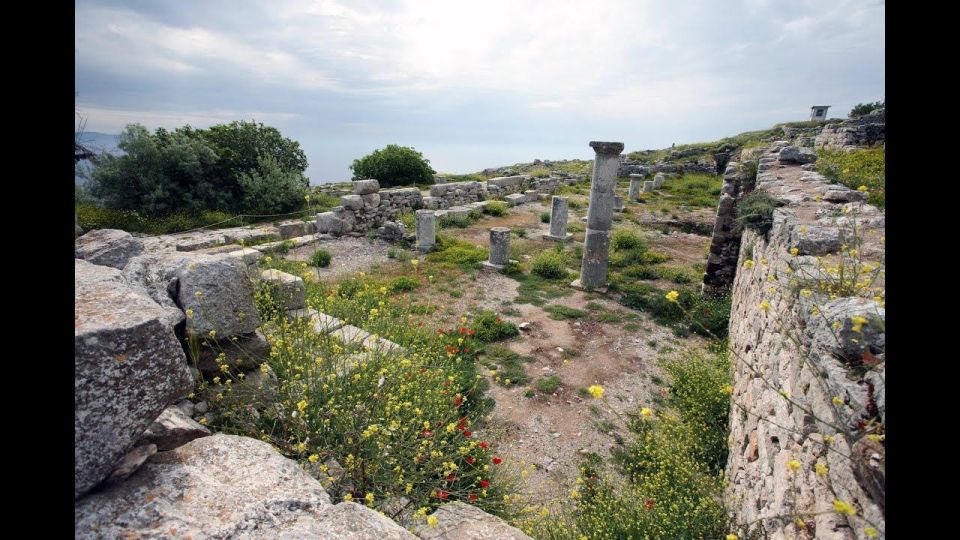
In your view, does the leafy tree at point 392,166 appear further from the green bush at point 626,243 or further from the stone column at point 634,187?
the green bush at point 626,243

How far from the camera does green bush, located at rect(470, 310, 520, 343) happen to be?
6.95m

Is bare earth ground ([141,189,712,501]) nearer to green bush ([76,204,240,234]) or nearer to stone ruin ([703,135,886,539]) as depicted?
stone ruin ([703,135,886,539])

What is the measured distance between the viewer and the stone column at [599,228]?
9047mm

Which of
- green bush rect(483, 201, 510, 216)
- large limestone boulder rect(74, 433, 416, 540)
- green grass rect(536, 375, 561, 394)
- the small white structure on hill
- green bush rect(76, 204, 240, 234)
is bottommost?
green grass rect(536, 375, 561, 394)

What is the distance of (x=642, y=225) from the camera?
15375 millimetres

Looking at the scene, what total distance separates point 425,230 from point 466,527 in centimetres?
943

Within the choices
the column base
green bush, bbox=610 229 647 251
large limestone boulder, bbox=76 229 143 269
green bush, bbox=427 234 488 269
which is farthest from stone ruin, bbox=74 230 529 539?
green bush, bbox=610 229 647 251

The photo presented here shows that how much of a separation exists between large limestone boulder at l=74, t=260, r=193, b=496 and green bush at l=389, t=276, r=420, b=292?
22.6 feet

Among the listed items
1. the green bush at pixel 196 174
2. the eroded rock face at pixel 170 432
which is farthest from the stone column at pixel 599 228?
the green bush at pixel 196 174

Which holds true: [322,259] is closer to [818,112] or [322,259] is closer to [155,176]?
[155,176]

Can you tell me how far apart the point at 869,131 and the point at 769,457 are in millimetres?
18031

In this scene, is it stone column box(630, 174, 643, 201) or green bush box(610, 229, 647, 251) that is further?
stone column box(630, 174, 643, 201)
